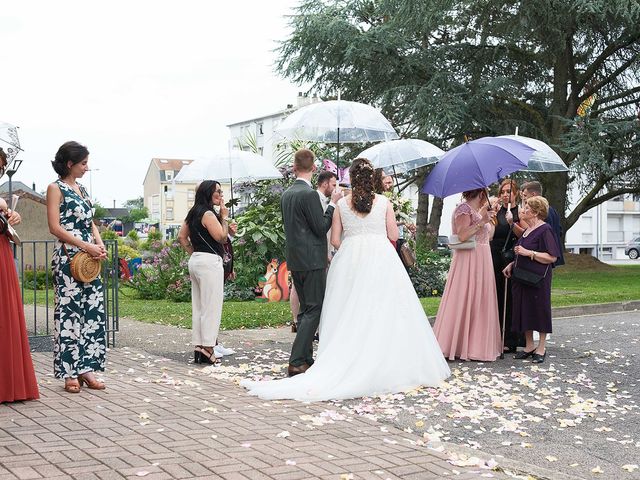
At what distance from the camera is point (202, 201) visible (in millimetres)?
8891

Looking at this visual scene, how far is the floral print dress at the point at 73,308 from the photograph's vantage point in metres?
7.09

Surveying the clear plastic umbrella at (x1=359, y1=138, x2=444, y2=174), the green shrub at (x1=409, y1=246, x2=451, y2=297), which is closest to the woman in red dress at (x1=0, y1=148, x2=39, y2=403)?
the clear plastic umbrella at (x1=359, y1=138, x2=444, y2=174)

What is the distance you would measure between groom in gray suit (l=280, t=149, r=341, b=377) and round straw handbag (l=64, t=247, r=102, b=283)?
1.94m

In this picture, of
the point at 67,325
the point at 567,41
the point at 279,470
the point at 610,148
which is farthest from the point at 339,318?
the point at 567,41

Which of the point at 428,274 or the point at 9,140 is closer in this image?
the point at 9,140

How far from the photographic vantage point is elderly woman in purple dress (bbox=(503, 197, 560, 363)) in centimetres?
902

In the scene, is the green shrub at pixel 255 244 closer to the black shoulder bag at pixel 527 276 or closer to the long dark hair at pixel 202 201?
the long dark hair at pixel 202 201

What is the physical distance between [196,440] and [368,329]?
259 cm

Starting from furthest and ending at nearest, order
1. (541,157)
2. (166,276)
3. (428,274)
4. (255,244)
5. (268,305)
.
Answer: (166,276) → (428,274) → (255,244) → (268,305) → (541,157)

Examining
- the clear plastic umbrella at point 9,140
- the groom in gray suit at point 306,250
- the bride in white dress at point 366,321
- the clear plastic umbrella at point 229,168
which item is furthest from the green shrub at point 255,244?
the clear plastic umbrella at point 9,140

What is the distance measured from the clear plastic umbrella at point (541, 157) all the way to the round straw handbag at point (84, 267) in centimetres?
472

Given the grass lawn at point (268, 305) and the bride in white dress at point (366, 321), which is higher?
the bride in white dress at point (366, 321)

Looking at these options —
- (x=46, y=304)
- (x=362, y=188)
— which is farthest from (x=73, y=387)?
(x=46, y=304)

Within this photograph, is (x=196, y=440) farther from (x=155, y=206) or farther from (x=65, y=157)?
(x=155, y=206)
